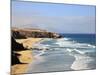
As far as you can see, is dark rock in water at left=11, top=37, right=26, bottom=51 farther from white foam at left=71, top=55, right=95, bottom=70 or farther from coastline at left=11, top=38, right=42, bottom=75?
white foam at left=71, top=55, right=95, bottom=70

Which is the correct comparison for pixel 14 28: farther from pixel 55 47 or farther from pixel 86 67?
pixel 86 67

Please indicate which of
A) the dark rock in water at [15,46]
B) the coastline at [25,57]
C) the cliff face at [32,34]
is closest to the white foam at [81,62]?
the cliff face at [32,34]

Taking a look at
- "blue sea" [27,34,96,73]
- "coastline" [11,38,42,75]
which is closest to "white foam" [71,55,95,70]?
"blue sea" [27,34,96,73]

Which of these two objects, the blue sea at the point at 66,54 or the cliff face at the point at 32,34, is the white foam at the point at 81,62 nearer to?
the blue sea at the point at 66,54

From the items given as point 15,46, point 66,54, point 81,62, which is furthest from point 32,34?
point 81,62

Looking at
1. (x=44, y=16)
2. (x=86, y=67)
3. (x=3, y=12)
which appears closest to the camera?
(x=3, y=12)
